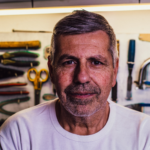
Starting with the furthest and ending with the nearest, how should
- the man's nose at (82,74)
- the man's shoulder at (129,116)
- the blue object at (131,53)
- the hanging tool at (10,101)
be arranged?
1. the hanging tool at (10,101)
2. the blue object at (131,53)
3. the man's shoulder at (129,116)
4. the man's nose at (82,74)

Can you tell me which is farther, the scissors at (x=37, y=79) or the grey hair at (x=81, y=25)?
the scissors at (x=37, y=79)

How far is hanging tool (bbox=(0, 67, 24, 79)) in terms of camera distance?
4.38ft

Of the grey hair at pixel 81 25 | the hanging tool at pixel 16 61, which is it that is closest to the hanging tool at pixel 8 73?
the hanging tool at pixel 16 61

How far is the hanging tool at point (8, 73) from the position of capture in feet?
4.38

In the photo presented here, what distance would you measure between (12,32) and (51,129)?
1.01 m

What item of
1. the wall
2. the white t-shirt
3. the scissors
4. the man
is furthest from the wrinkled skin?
the wall

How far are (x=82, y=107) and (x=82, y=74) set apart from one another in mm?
133

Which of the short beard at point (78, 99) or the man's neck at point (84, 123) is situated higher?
the short beard at point (78, 99)

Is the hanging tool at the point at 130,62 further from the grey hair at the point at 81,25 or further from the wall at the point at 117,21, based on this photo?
the grey hair at the point at 81,25

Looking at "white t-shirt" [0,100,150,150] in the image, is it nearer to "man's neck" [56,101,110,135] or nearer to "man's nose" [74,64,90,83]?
"man's neck" [56,101,110,135]

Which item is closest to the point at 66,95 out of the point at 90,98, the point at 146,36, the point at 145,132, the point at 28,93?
the point at 90,98

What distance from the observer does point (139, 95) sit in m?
1.31

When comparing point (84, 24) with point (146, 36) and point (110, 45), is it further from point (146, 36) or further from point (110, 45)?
point (146, 36)

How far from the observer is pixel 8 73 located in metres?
1.35
